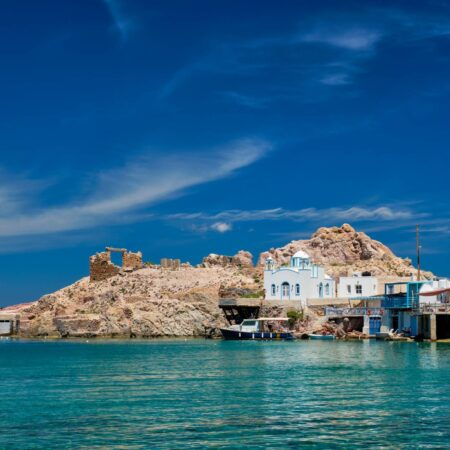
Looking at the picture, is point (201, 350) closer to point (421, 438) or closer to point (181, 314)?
point (181, 314)

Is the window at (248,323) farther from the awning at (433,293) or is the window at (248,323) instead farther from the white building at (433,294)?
the awning at (433,293)

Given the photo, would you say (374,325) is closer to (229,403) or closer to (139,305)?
(139,305)

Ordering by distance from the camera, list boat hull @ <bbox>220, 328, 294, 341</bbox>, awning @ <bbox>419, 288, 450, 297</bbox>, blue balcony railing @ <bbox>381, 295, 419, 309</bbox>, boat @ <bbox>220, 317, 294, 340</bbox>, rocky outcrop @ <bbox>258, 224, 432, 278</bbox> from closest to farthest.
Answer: awning @ <bbox>419, 288, 450, 297</bbox> < blue balcony railing @ <bbox>381, 295, 419, 309</bbox> < boat hull @ <bbox>220, 328, 294, 341</bbox> < boat @ <bbox>220, 317, 294, 340</bbox> < rocky outcrop @ <bbox>258, 224, 432, 278</bbox>

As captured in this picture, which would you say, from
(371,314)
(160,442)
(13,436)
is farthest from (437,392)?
(371,314)

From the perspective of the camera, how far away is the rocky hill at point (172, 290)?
101000 millimetres

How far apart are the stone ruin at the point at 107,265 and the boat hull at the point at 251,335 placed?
3563 centimetres

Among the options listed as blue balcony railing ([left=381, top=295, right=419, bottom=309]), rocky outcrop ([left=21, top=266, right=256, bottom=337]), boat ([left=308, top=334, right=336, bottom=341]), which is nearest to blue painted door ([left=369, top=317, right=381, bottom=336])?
blue balcony railing ([left=381, top=295, right=419, bottom=309])

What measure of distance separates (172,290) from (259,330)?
69.5 ft

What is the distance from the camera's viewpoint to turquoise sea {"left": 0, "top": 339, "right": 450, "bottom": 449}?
947 inches

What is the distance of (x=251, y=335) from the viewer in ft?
302

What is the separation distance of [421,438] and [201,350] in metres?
46.7

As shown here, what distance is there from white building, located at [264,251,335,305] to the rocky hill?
3.91 meters

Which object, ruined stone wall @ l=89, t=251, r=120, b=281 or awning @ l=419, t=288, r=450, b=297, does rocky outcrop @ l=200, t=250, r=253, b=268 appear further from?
awning @ l=419, t=288, r=450, b=297

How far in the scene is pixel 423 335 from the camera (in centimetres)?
8156
